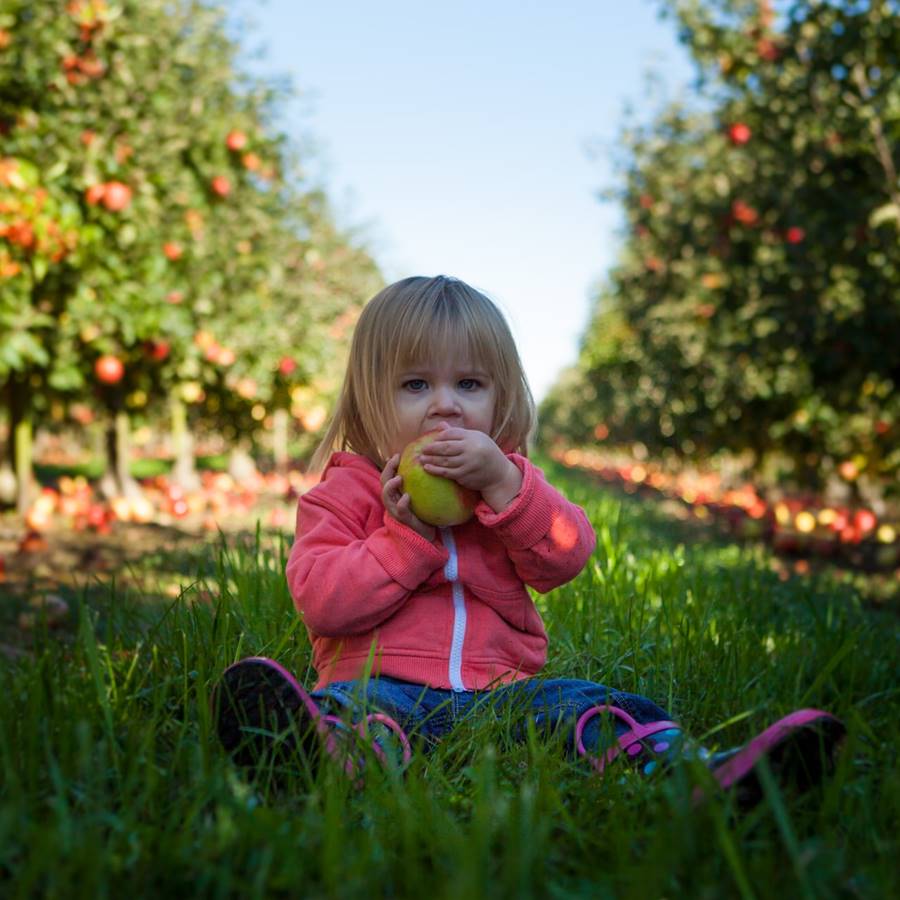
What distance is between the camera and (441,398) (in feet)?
7.76

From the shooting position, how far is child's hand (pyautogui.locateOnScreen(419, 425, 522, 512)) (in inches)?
86.0

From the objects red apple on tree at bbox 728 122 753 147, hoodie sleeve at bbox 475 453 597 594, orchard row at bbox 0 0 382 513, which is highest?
red apple on tree at bbox 728 122 753 147

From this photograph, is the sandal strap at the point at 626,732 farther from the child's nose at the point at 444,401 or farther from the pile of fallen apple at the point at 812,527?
the pile of fallen apple at the point at 812,527

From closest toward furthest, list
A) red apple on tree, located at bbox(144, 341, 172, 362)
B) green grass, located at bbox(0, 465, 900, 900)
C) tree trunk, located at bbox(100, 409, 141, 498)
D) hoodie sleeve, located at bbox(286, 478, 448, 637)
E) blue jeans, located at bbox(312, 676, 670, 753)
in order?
1. green grass, located at bbox(0, 465, 900, 900)
2. blue jeans, located at bbox(312, 676, 670, 753)
3. hoodie sleeve, located at bbox(286, 478, 448, 637)
4. red apple on tree, located at bbox(144, 341, 172, 362)
5. tree trunk, located at bbox(100, 409, 141, 498)

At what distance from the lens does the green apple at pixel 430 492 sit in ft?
7.20

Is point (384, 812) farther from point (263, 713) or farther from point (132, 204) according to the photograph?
point (132, 204)

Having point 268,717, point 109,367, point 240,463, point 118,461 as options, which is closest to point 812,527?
point 109,367

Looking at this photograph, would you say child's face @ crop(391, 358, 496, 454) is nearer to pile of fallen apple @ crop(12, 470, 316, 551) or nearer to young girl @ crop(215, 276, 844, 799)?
young girl @ crop(215, 276, 844, 799)

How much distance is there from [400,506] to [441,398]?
286 mm

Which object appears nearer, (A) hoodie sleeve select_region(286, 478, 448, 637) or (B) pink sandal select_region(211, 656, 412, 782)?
(B) pink sandal select_region(211, 656, 412, 782)

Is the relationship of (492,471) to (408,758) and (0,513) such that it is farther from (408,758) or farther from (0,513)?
(0,513)

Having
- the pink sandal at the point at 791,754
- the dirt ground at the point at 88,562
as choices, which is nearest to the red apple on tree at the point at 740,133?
the dirt ground at the point at 88,562

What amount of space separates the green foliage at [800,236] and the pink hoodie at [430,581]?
4950 millimetres

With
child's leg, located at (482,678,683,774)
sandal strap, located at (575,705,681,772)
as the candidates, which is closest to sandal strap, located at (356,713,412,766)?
child's leg, located at (482,678,683,774)
